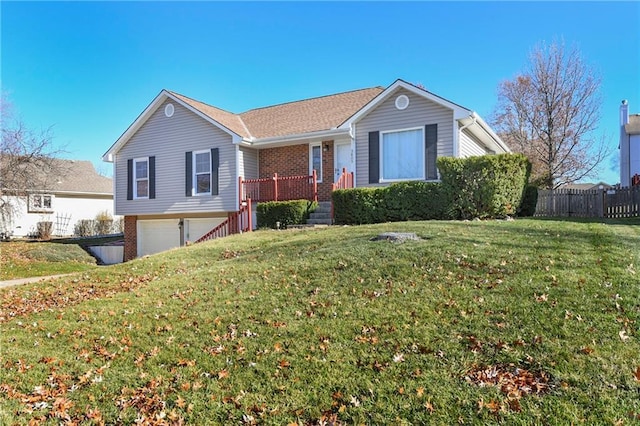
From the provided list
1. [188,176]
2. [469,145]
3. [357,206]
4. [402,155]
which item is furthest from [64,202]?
[469,145]

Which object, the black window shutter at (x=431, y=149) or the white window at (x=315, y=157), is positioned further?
the white window at (x=315, y=157)

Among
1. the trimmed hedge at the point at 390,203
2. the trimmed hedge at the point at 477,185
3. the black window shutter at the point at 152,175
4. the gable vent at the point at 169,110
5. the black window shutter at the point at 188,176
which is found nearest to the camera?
the trimmed hedge at the point at 477,185

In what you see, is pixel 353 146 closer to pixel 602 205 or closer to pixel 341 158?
→ pixel 341 158

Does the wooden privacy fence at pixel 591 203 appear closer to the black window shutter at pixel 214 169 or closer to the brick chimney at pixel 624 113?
the black window shutter at pixel 214 169

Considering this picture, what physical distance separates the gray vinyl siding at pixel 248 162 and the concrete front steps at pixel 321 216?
156 inches

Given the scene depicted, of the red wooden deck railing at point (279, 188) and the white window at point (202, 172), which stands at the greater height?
the white window at point (202, 172)

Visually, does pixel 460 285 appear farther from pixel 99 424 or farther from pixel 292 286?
pixel 99 424

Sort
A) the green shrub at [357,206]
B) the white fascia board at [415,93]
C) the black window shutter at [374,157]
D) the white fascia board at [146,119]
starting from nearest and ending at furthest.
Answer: the green shrub at [357,206]
the white fascia board at [415,93]
the black window shutter at [374,157]
the white fascia board at [146,119]

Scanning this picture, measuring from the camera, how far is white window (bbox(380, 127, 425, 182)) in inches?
559

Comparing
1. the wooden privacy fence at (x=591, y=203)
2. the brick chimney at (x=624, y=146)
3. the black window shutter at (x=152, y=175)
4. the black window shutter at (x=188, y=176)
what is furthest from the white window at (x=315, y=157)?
the brick chimney at (x=624, y=146)

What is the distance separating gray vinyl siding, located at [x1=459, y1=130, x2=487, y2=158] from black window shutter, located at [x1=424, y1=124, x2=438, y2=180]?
86cm

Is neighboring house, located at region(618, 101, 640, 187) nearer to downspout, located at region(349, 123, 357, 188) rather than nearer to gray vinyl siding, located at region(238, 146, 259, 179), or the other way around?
downspout, located at region(349, 123, 357, 188)

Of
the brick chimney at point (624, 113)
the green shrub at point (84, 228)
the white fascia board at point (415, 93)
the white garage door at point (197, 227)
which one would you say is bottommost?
the green shrub at point (84, 228)

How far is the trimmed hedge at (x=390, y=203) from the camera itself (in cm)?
1212
